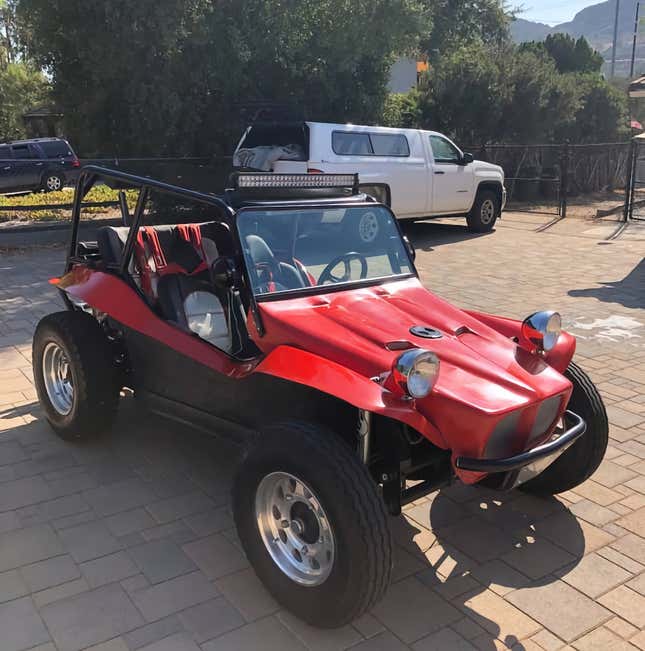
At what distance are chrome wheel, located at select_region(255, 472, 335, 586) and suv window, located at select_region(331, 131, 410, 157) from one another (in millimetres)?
8641

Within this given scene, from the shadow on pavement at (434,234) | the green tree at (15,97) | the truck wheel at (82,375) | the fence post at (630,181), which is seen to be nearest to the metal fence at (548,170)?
the fence post at (630,181)

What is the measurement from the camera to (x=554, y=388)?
3039mm

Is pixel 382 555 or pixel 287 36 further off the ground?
pixel 287 36

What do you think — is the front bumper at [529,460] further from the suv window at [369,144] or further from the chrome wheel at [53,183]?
the chrome wheel at [53,183]

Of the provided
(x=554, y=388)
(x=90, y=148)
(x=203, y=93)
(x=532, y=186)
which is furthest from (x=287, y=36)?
(x=554, y=388)

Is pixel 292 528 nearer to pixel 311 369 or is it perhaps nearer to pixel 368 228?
pixel 311 369

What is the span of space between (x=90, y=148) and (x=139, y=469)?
10.9 metres

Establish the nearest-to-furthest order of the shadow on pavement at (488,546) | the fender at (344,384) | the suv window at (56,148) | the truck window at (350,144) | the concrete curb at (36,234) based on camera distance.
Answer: the fender at (344,384) < the shadow on pavement at (488,546) < the truck window at (350,144) < the concrete curb at (36,234) < the suv window at (56,148)

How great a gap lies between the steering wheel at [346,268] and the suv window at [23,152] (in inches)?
699

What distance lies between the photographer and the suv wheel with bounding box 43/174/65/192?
62.3ft

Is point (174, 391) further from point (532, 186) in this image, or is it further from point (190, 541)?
point (532, 186)

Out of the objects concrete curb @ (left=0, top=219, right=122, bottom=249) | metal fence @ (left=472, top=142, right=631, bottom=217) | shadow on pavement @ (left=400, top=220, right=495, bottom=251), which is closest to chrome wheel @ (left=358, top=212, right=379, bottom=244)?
shadow on pavement @ (left=400, top=220, right=495, bottom=251)

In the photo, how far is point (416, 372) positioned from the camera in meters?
2.71

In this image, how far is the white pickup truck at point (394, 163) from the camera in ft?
34.6
